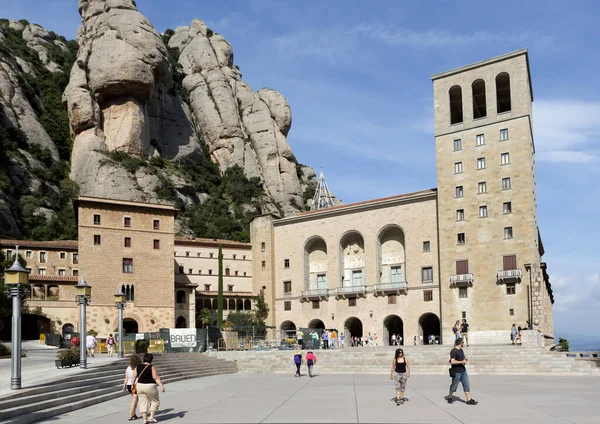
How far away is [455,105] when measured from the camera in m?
57.3

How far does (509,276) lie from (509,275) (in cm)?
8

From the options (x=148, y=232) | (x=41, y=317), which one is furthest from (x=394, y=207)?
(x=41, y=317)

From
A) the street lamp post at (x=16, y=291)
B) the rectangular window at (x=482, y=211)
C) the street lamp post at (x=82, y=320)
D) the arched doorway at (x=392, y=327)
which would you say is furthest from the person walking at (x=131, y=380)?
the arched doorway at (x=392, y=327)

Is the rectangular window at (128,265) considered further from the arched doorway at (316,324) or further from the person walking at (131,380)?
the person walking at (131,380)

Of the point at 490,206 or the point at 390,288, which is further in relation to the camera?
the point at 390,288

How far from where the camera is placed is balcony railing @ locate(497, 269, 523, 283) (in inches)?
1903

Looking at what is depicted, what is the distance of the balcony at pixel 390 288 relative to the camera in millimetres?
55125

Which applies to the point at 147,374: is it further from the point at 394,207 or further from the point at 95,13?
the point at 95,13

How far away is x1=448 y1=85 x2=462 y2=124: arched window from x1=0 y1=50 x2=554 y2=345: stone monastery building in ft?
0.32

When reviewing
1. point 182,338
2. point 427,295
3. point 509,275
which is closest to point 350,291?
point 427,295

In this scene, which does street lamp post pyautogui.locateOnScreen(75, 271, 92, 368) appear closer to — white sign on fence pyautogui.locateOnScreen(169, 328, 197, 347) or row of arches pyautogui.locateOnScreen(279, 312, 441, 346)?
white sign on fence pyautogui.locateOnScreen(169, 328, 197, 347)

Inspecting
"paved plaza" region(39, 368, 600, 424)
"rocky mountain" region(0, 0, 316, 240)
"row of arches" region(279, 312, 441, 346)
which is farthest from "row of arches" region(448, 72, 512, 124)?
"rocky mountain" region(0, 0, 316, 240)

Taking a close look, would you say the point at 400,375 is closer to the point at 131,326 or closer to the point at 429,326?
the point at 429,326

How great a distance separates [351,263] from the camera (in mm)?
60656
